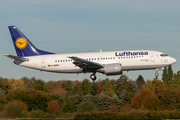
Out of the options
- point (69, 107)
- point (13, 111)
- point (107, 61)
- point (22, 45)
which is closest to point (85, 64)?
point (107, 61)

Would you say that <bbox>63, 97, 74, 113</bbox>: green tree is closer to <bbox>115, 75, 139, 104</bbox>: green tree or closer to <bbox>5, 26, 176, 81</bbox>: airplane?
<bbox>5, 26, 176, 81</bbox>: airplane

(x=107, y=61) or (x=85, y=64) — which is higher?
(x=107, y=61)

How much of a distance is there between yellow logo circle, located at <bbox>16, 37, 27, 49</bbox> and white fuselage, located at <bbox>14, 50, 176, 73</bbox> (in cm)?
355

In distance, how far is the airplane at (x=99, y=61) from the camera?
156ft

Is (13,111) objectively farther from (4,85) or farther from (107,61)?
(4,85)

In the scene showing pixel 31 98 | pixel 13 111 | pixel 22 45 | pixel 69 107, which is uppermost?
pixel 22 45

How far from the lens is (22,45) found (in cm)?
5322

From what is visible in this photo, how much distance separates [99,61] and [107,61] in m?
1.33

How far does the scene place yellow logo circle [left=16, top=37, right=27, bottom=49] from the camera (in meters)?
53.1

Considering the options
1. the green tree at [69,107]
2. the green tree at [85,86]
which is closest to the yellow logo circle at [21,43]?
the green tree at [69,107]

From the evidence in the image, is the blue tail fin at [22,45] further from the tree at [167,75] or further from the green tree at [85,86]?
the tree at [167,75]

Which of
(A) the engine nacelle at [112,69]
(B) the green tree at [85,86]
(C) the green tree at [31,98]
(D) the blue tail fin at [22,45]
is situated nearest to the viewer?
(A) the engine nacelle at [112,69]

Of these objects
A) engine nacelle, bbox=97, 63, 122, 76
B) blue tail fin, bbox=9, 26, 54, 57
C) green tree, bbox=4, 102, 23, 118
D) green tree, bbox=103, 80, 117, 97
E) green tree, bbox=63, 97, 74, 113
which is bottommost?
green tree, bbox=63, 97, 74, 113

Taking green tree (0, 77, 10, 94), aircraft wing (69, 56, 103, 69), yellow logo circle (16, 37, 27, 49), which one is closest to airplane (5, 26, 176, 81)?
aircraft wing (69, 56, 103, 69)
